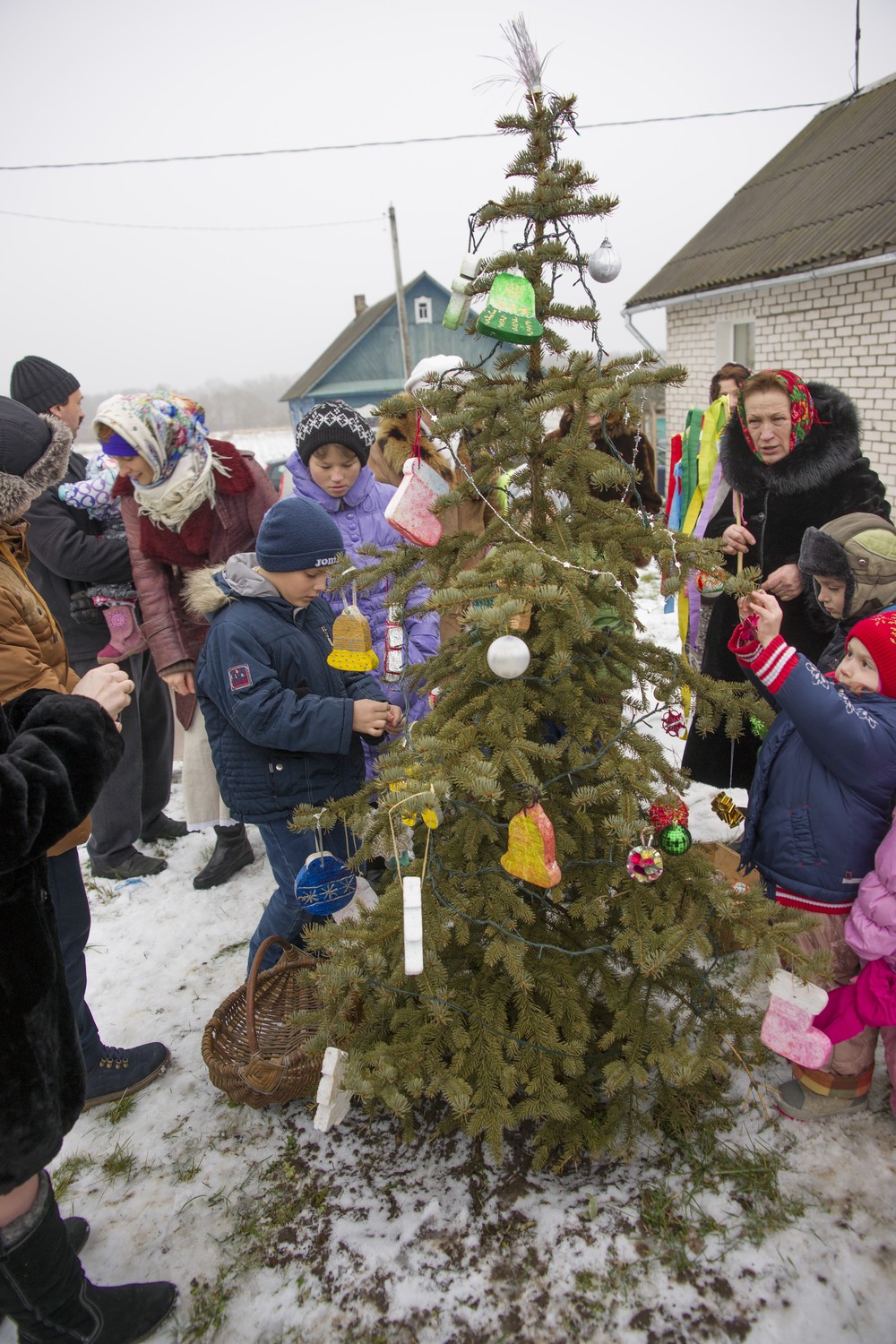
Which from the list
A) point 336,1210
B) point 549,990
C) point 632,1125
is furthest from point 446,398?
point 336,1210

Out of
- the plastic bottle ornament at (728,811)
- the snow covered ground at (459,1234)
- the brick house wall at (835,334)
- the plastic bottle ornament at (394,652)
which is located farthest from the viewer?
the brick house wall at (835,334)

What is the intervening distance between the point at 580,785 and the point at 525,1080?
0.76 meters

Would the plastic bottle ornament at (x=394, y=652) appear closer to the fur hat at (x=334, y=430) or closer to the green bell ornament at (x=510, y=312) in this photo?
the fur hat at (x=334, y=430)

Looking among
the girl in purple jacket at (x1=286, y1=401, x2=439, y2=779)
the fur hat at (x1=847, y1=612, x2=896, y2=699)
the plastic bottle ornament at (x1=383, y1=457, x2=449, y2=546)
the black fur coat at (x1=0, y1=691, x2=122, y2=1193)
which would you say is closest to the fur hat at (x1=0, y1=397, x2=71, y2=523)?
the black fur coat at (x1=0, y1=691, x2=122, y2=1193)

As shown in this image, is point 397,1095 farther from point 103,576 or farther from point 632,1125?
point 103,576

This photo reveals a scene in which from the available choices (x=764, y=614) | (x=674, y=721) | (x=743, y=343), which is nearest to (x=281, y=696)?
(x=674, y=721)

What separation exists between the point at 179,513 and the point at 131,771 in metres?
1.39

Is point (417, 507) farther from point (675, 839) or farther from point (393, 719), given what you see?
point (675, 839)

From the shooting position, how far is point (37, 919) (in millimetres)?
1582

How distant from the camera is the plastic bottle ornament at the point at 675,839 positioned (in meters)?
1.89

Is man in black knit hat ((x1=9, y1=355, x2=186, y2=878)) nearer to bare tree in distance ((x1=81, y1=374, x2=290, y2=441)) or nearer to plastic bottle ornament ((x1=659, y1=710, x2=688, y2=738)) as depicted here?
plastic bottle ornament ((x1=659, y1=710, x2=688, y2=738))

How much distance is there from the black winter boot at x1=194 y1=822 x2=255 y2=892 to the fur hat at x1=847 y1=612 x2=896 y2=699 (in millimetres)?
2975

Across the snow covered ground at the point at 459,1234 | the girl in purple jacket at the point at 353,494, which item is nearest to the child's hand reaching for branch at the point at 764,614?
the girl in purple jacket at the point at 353,494

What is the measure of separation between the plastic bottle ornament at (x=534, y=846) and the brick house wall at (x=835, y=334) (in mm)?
6553
